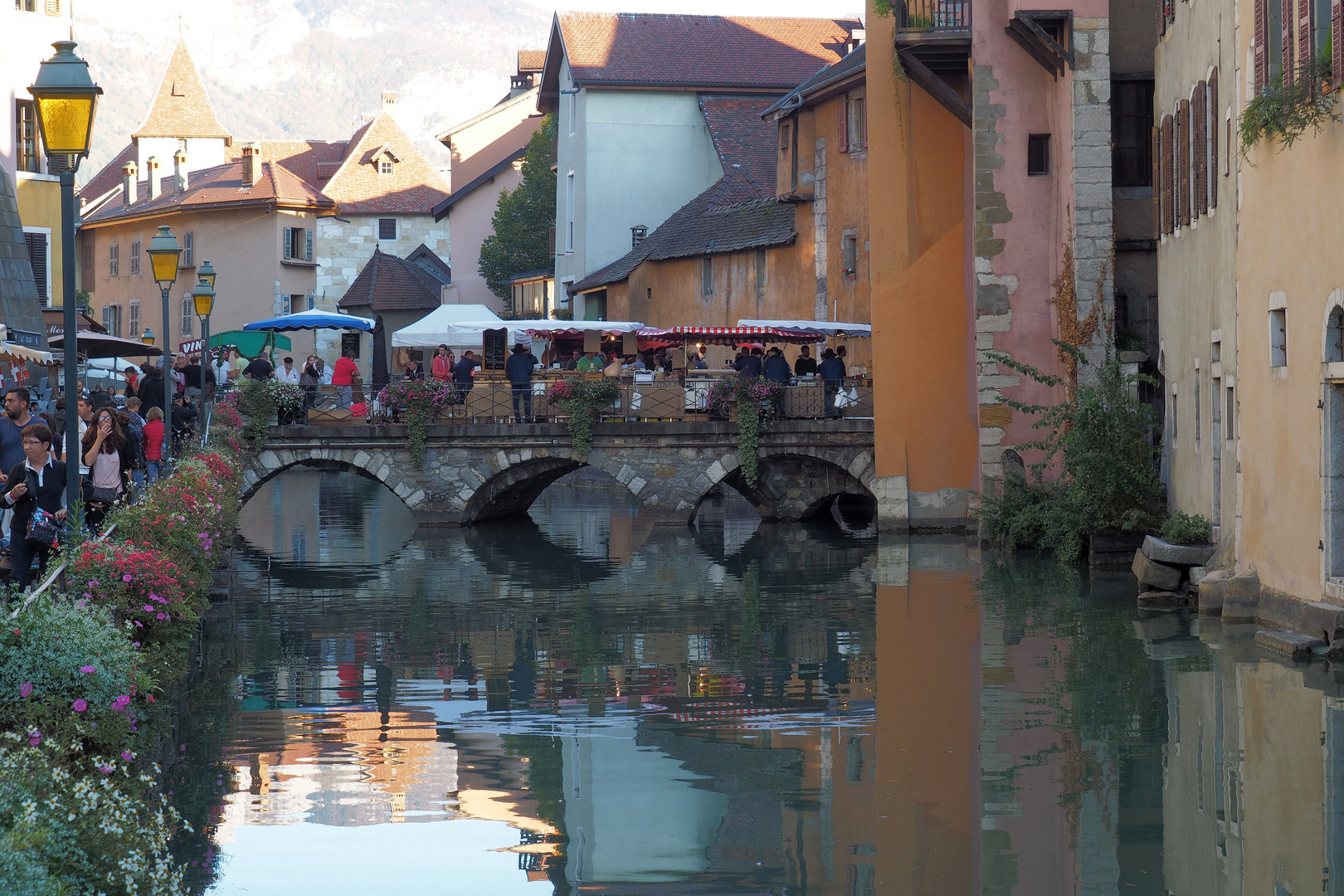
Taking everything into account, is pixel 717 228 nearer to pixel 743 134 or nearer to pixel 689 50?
pixel 743 134

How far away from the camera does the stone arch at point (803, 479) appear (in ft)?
96.4

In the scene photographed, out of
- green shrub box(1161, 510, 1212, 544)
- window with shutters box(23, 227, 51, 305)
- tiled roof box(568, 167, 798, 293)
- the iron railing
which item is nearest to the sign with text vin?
tiled roof box(568, 167, 798, 293)

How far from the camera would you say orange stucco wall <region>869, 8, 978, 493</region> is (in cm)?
2656

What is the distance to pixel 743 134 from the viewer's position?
45219mm

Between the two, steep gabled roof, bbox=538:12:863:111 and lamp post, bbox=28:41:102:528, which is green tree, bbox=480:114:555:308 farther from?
lamp post, bbox=28:41:102:528

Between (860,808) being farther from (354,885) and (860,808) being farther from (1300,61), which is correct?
(1300,61)

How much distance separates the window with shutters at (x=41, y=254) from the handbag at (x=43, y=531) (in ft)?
62.6

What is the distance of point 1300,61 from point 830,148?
20.7 metres

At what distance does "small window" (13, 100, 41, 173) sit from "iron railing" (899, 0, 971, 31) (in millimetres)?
15171

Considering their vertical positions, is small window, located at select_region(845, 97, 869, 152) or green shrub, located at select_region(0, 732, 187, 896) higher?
small window, located at select_region(845, 97, 869, 152)

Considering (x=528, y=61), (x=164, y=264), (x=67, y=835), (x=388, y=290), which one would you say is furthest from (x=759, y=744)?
(x=528, y=61)

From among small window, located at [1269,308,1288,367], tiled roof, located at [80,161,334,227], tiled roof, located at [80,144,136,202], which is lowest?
small window, located at [1269,308,1288,367]

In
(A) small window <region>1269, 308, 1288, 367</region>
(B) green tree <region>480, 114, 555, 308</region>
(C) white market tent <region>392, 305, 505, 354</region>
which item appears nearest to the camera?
(A) small window <region>1269, 308, 1288, 367</region>

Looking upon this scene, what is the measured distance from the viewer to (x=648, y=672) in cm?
1573
